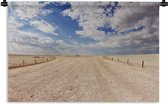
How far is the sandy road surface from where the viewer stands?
1736 millimetres

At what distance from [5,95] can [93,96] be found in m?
0.59

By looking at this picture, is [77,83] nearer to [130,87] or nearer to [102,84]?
[102,84]

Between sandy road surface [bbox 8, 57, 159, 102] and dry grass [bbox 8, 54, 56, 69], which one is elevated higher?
dry grass [bbox 8, 54, 56, 69]

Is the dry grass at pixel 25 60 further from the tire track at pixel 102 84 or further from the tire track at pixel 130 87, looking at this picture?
the tire track at pixel 130 87

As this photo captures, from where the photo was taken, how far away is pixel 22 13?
68.8 inches

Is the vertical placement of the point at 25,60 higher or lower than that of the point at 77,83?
higher

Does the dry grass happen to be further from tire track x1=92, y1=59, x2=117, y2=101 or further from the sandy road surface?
tire track x1=92, y1=59, x2=117, y2=101

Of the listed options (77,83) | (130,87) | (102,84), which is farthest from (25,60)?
(130,87)

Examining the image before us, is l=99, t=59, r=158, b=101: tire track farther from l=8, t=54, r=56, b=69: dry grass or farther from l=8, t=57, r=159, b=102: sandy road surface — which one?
l=8, t=54, r=56, b=69: dry grass

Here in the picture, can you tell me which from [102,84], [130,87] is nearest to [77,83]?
[102,84]

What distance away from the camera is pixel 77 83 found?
1.76 meters

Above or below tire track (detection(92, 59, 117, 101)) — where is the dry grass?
above

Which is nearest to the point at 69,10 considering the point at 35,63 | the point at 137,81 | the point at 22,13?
the point at 22,13

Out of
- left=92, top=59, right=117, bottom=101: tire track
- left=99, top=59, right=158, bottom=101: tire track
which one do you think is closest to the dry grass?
left=92, top=59, right=117, bottom=101: tire track
